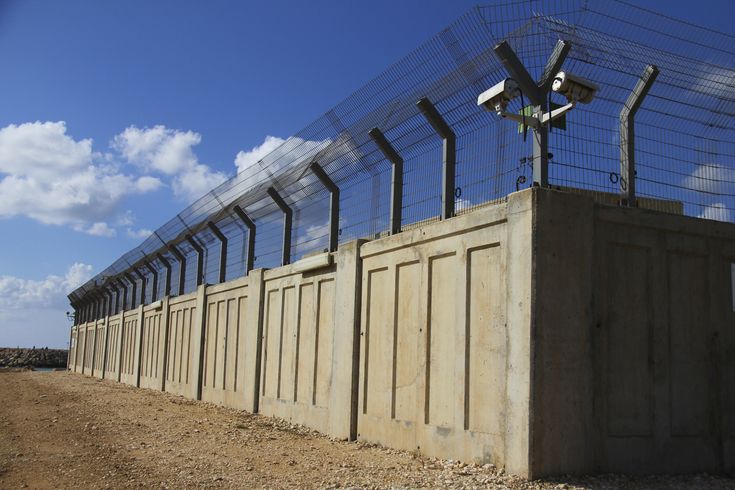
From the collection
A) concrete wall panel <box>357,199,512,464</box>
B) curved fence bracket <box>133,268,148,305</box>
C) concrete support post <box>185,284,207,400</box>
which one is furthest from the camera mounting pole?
curved fence bracket <box>133,268,148,305</box>

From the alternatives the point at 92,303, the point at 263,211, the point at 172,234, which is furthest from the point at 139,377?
the point at 92,303

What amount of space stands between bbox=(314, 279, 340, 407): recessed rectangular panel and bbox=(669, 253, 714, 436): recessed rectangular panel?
15.4 ft

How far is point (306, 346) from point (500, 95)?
558 cm

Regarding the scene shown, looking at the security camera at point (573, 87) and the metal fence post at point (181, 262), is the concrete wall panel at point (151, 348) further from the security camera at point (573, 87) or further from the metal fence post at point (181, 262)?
the security camera at point (573, 87)

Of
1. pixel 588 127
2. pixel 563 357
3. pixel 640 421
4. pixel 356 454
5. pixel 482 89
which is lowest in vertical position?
pixel 356 454

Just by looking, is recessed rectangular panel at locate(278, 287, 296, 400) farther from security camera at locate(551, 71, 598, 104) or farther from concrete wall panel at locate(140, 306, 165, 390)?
concrete wall panel at locate(140, 306, 165, 390)

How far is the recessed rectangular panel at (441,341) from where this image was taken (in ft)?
24.1

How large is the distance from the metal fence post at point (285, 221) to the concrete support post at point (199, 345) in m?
4.57

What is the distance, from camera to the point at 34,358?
69.9m

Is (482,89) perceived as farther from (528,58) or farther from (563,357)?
(563,357)

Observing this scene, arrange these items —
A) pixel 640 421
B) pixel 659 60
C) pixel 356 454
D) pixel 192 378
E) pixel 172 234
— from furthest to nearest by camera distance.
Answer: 1. pixel 172 234
2. pixel 192 378
3. pixel 356 454
4. pixel 659 60
5. pixel 640 421

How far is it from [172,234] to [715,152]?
14.6 m

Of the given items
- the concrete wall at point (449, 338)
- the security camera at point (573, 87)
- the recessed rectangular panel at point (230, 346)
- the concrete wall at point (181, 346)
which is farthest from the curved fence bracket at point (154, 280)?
the security camera at point (573, 87)

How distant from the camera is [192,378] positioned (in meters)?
17.2
